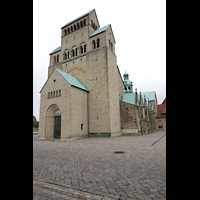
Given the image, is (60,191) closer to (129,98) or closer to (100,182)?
(100,182)

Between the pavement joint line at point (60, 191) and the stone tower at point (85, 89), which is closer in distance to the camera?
the pavement joint line at point (60, 191)

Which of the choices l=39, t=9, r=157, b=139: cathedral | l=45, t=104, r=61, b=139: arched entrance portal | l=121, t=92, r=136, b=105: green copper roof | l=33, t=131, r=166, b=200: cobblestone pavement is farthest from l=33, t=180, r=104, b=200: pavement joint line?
l=121, t=92, r=136, b=105: green copper roof

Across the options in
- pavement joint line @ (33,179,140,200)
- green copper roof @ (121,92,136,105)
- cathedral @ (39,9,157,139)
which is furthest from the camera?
green copper roof @ (121,92,136,105)

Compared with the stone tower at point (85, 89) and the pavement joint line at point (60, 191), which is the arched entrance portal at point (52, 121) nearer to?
the stone tower at point (85, 89)

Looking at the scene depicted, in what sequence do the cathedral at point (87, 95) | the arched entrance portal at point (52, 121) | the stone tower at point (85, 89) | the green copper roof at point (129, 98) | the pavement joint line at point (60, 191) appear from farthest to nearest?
the green copper roof at point (129, 98) → the arched entrance portal at point (52, 121) → the cathedral at point (87, 95) → the stone tower at point (85, 89) → the pavement joint line at point (60, 191)

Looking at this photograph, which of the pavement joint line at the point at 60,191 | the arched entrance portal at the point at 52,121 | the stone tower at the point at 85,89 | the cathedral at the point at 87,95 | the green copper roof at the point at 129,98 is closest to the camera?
the pavement joint line at the point at 60,191

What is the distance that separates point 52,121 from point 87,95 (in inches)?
289

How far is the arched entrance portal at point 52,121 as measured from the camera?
72.1 feet

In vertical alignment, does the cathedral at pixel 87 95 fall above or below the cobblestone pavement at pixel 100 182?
above

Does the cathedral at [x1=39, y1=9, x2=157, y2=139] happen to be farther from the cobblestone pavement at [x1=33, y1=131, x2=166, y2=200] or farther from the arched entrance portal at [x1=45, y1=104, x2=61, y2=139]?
the cobblestone pavement at [x1=33, y1=131, x2=166, y2=200]

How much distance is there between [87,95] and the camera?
24.6 m

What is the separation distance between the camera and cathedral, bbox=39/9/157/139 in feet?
68.7

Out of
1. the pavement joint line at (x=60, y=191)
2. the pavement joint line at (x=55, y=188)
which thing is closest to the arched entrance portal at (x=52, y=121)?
the pavement joint line at (x=55, y=188)
